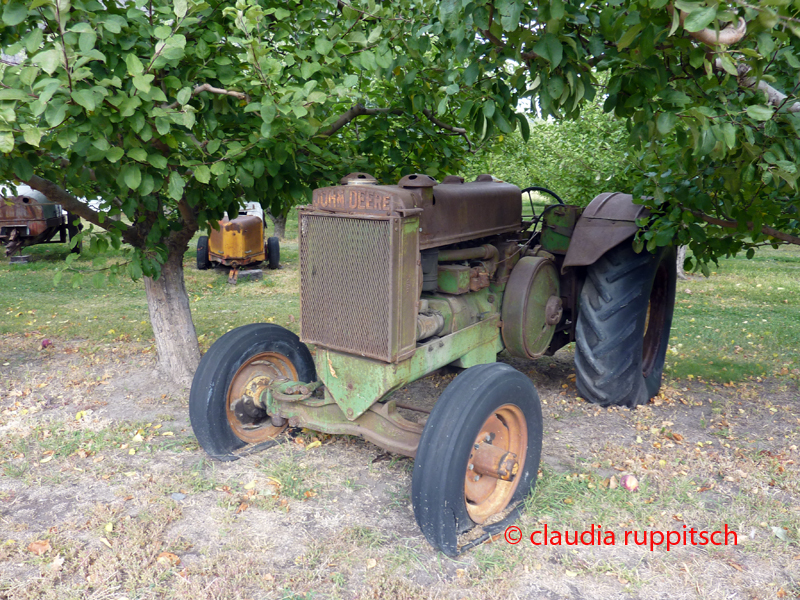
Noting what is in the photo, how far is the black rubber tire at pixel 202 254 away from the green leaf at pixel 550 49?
9219mm

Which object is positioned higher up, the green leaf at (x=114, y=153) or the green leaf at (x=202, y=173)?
the green leaf at (x=114, y=153)

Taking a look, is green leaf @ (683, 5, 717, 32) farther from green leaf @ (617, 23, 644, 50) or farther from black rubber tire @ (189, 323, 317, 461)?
black rubber tire @ (189, 323, 317, 461)

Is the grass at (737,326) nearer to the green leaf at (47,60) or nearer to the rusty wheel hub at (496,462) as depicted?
the rusty wheel hub at (496,462)

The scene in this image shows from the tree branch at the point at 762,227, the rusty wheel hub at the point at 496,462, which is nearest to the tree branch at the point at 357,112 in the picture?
the tree branch at the point at 762,227

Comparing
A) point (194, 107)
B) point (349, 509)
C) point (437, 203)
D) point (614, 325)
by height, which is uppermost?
point (194, 107)

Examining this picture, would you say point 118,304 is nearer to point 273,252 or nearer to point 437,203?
point 273,252

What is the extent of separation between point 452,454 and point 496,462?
0.97 ft

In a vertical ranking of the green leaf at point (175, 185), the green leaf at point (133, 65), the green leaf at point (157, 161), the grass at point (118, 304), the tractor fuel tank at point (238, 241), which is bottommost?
the grass at point (118, 304)

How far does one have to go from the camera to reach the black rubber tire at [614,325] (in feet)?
14.0

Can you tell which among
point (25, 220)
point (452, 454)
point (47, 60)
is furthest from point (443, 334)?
point (25, 220)

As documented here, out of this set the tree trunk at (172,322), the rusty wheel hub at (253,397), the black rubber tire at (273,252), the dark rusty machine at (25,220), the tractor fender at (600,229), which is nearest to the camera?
the rusty wheel hub at (253,397)

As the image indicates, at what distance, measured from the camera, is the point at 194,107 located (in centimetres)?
339

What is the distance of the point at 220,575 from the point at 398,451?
0.92 meters

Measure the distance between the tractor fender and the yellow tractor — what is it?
7.14m
